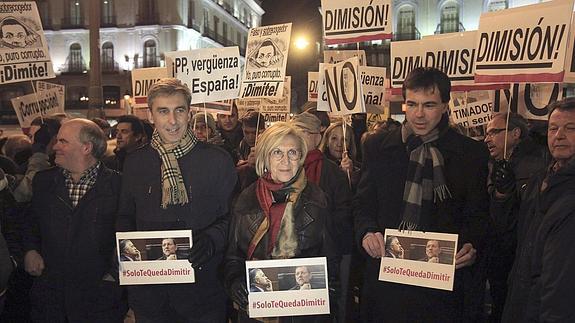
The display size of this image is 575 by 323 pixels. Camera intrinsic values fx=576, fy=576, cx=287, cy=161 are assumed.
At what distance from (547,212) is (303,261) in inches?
53.3

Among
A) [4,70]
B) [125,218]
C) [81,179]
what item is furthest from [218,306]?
[4,70]

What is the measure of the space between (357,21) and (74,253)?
475 cm

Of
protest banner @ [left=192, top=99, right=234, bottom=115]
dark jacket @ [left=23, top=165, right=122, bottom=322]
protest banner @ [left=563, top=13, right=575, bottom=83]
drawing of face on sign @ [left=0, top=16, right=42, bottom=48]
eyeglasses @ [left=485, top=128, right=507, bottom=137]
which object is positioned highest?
drawing of face on sign @ [left=0, top=16, right=42, bottom=48]

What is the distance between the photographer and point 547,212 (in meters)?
3.10

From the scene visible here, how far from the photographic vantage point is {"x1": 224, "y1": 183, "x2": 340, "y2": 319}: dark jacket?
3.51m

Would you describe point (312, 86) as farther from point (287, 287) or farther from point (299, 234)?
point (287, 287)

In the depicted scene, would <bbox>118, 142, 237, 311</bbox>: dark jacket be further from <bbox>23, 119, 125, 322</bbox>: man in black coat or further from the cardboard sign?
the cardboard sign

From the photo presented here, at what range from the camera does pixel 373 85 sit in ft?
35.2

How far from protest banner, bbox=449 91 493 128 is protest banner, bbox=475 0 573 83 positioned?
3.68 m

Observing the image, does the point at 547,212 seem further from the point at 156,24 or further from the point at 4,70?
the point at 156,24

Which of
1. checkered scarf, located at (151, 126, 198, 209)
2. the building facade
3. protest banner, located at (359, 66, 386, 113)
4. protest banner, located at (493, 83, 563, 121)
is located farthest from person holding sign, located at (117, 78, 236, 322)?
the building facade

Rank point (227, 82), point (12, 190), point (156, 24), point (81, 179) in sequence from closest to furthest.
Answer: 1. point (81, 179)
2. point (12, 190)
3. point (227, 82)
4. point (156, 24)

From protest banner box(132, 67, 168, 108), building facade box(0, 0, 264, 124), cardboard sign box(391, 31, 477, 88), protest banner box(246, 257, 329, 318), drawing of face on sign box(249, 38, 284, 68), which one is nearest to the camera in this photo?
protest banner box(246, 257, 329, 318)

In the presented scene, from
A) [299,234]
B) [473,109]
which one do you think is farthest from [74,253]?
[473,109]
